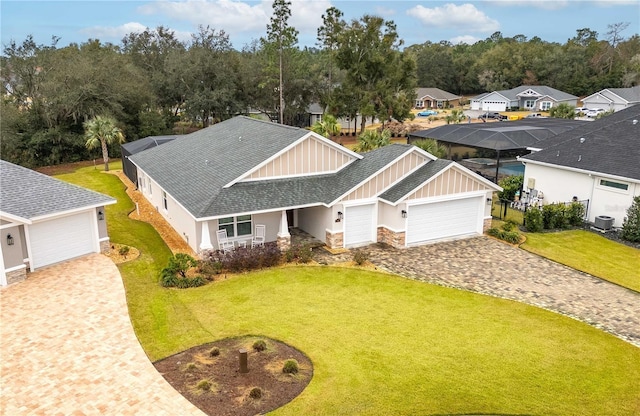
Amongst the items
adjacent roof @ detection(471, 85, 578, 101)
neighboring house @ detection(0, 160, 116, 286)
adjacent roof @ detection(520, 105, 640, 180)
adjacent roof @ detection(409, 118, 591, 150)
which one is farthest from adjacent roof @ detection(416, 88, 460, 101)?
neighboring house @ detection(0, 160, 116, 286)

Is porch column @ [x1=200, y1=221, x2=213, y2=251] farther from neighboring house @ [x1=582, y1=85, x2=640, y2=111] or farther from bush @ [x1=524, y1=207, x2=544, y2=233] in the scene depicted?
neighboring house @ [x1=582, y1=85, x2=640, y2=111]

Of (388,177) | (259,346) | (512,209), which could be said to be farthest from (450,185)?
(259,346)

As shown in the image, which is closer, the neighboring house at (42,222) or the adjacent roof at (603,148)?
the neighboring house at (42,222)

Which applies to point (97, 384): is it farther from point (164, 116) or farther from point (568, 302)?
point (164, 116)

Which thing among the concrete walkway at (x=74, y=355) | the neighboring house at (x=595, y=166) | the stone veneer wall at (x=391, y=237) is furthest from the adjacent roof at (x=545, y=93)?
the concrete walkway at (x=74, y=355)

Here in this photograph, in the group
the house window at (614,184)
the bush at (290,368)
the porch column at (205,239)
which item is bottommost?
the bush at (290,368)

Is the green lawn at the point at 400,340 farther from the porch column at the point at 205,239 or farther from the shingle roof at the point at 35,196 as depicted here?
the shingle roof at the point at 35,196
